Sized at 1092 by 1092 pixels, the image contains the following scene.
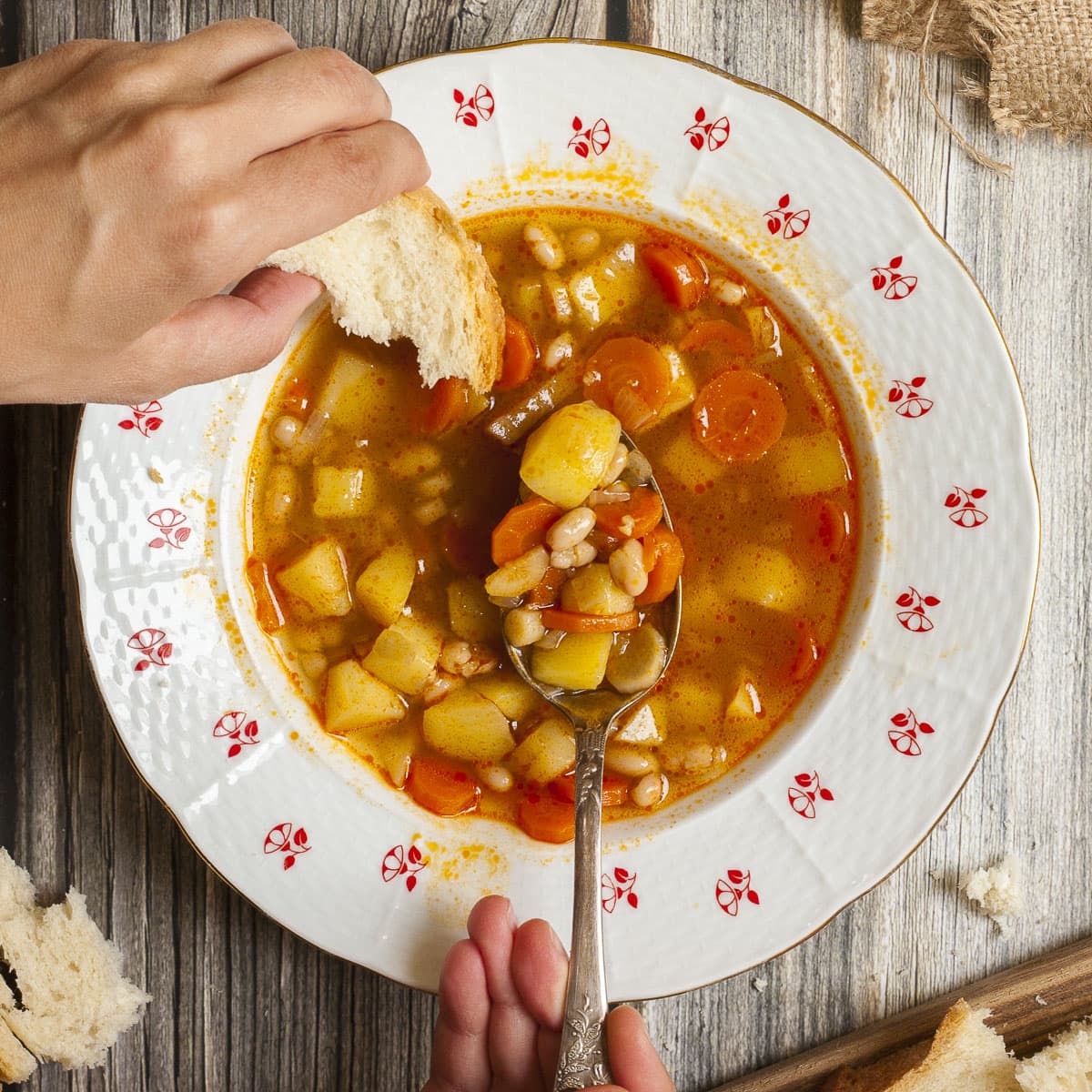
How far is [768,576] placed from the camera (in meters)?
2.98

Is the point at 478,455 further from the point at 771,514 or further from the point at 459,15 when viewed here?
the point at 459,15

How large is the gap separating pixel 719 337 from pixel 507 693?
4.20ft

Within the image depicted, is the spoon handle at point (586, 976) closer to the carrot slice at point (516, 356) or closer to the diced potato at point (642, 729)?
the diced potato at point (642, 729)

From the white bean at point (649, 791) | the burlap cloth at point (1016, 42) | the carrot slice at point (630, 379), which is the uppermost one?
the burlap cloth at point (1016, 42)

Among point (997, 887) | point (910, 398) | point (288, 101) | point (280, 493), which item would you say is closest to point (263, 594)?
point (280, 493)

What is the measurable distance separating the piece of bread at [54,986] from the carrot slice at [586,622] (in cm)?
176

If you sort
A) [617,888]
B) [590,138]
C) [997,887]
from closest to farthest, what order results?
[590,138] < [617,888] < [997,887]

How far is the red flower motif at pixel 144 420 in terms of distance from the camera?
2779mm

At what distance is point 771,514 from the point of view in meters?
2.99

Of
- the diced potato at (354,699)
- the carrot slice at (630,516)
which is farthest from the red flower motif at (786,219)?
the diced potato at (354,699)

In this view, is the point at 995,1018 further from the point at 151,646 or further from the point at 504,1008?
the point at 151,646

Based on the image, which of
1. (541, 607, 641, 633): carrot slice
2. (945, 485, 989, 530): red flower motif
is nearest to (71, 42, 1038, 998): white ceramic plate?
(945, 485, 989, 530): red flower motif

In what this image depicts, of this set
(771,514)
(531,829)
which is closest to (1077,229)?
(771,514)

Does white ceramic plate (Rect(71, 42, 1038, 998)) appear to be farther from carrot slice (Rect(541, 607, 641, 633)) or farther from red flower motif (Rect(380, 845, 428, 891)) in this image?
carrot slice (Rect(541, 607, 641, 633))
